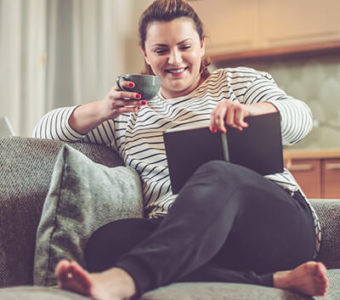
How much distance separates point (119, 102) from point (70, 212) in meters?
0.35

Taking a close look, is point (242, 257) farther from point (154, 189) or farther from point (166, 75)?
point (166, 75)

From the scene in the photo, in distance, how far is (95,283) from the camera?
30.3 inches

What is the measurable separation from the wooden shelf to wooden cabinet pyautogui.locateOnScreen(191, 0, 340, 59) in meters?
0.01

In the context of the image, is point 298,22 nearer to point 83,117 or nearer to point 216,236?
point 83,117

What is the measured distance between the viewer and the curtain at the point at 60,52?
2.88 meters

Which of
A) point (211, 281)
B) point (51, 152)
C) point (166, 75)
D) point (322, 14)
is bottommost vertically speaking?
point (211, 281)

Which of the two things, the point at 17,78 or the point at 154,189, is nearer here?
the point at 154,189

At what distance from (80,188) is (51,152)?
0.82 ft

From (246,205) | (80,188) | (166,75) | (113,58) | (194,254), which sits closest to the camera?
(194,254)

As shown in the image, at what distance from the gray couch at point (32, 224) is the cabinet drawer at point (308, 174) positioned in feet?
4.62

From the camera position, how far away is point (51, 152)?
131 centimetres

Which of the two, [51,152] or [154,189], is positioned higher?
[51,152]

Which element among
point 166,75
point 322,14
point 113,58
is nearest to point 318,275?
point 166,75

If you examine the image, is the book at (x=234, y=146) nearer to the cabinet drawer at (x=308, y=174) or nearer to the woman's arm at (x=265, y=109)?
the woman's arm at (x=265, y=109)
